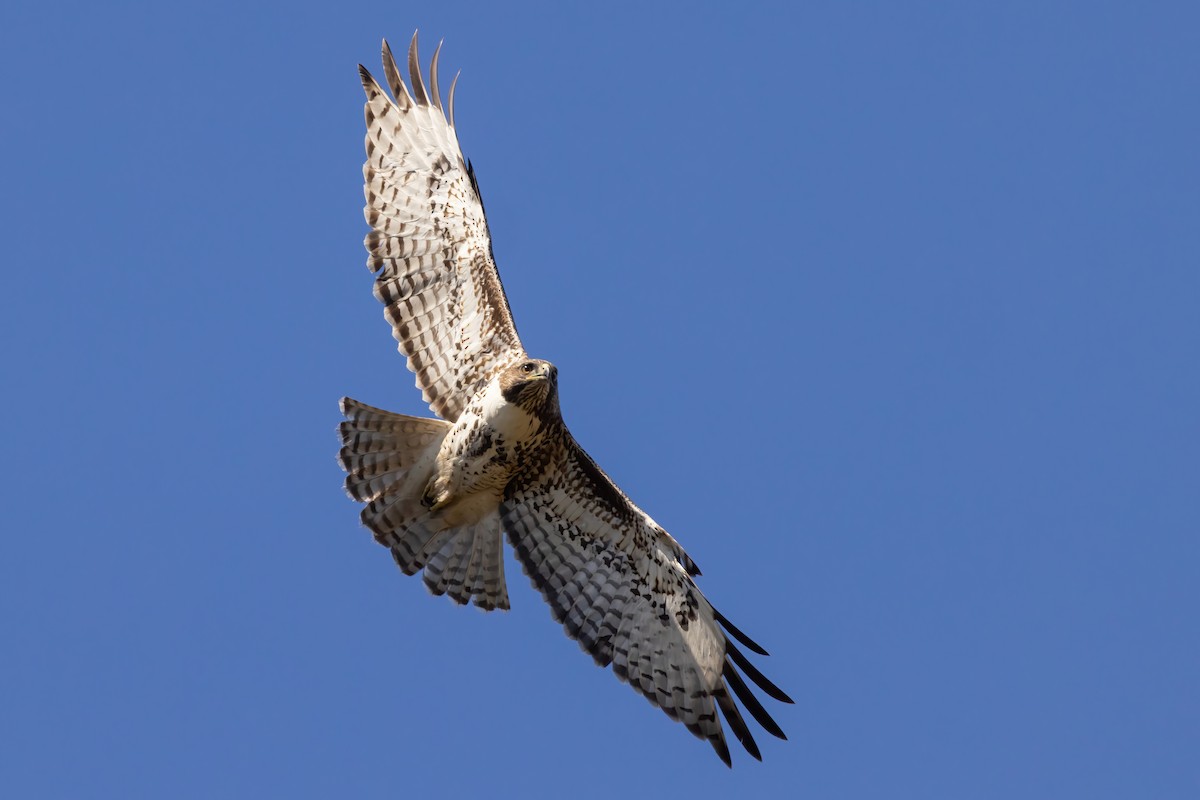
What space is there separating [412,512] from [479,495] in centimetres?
39

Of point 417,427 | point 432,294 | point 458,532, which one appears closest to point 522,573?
point 458,532

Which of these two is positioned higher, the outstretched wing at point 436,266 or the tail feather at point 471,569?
the outstretched wing at point 436,266

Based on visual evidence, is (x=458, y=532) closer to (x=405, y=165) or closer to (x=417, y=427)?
(x=417, y=427)

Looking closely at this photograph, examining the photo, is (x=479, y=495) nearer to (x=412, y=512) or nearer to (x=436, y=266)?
(x=412, y=512)

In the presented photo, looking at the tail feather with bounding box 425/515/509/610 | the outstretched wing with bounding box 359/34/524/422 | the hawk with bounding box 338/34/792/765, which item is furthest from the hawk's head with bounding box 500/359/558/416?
the tail feather with bounding box 425/515/509/610

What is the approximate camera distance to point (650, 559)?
772 centimetres

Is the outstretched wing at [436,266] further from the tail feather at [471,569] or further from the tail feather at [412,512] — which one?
the tail feather at [471,569]

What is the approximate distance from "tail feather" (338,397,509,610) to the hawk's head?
23.4 inches

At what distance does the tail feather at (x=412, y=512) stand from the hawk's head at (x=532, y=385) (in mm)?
595

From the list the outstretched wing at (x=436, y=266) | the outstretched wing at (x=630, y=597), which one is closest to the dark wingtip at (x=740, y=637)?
the outstretched wing at (x=630, y=597)

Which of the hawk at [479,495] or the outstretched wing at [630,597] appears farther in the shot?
the outstretched wing at [630,597]

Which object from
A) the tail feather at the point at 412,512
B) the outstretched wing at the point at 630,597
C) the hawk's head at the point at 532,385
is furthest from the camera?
the outstretched wing at the point at 630,597

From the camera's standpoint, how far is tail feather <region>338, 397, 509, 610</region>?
7.29 m

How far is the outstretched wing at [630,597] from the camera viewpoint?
755 centimetres
